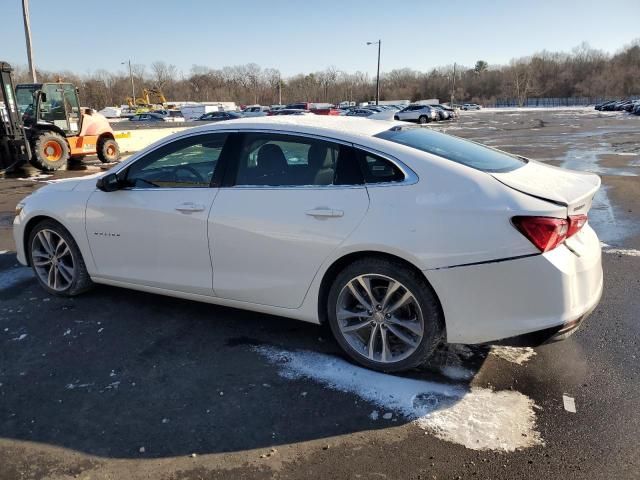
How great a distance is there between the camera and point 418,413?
3.01 metres

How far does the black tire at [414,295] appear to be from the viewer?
10.4 feet

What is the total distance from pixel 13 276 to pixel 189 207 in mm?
2822

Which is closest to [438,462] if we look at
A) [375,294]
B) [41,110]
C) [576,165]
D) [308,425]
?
[308,425]

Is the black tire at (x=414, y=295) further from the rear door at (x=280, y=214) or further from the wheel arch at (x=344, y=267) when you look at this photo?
the rear door at (x=280, y=214)

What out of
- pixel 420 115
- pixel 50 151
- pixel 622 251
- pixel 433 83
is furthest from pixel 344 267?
pixel 433 83

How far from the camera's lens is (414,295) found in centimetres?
320

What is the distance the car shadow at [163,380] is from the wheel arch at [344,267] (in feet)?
1.30

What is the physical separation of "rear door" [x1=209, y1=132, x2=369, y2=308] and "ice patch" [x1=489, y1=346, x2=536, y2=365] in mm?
1442

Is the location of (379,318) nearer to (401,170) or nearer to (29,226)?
(401,170)

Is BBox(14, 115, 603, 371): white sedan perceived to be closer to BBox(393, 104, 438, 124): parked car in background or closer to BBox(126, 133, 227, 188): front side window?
BBox(126, 133, 227, 188): front side window

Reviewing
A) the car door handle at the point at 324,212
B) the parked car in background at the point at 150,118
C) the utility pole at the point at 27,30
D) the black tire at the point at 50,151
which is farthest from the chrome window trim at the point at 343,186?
the parked car in background at the point at 150,118

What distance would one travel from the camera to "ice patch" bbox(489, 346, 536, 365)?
3621 mm

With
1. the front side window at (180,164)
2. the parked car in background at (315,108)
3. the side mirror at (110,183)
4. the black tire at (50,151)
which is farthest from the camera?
the parked car in background at (315,108)

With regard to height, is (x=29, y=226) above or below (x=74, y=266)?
above
